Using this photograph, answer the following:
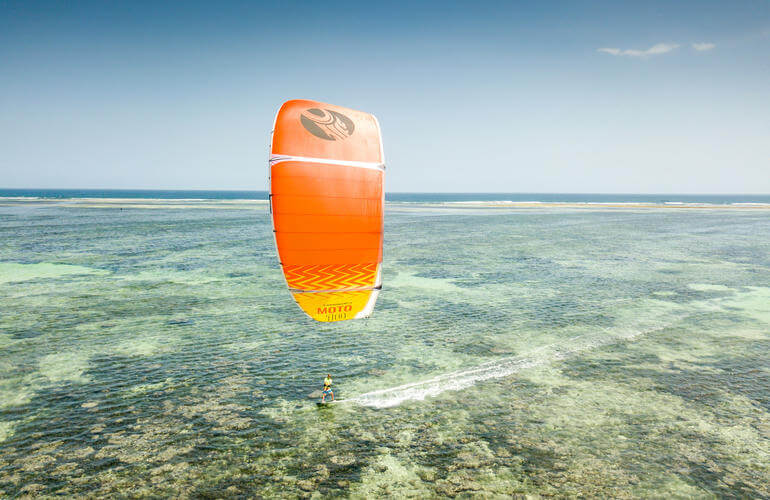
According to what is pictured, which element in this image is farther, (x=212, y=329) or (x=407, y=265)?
(x=407, y=265)

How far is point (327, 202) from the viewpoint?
36.3 feet

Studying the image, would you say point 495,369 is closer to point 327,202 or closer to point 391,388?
point 391,388

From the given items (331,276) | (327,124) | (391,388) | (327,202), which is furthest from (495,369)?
(327,124)

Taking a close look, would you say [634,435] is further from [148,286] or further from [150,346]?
[148,286]

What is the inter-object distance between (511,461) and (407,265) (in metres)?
26.4

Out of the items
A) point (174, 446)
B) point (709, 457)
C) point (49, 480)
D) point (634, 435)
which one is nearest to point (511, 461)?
point (634, 435)

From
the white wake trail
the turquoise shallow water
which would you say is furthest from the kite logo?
the white wake trail

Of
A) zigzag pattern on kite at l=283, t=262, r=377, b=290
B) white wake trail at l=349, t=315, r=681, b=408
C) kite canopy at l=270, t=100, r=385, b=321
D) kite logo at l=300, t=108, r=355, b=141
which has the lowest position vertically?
white wake trail at l=349, t=315, r=681, b=408

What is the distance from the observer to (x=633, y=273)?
111ft

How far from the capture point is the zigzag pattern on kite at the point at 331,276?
11.1 meters

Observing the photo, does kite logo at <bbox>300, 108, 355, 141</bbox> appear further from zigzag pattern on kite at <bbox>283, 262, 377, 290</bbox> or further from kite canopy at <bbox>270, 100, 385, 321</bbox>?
zigzag pattern on kite at <bbox>283, 262, 377, 290</bbox>

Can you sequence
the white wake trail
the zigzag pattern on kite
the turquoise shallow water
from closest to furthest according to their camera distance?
1. the turquoise shallow water
2. the zigzag pattern on kite
3. the white wake trail

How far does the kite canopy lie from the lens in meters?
10.6

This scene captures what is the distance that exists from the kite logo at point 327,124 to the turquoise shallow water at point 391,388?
25.9 ft
